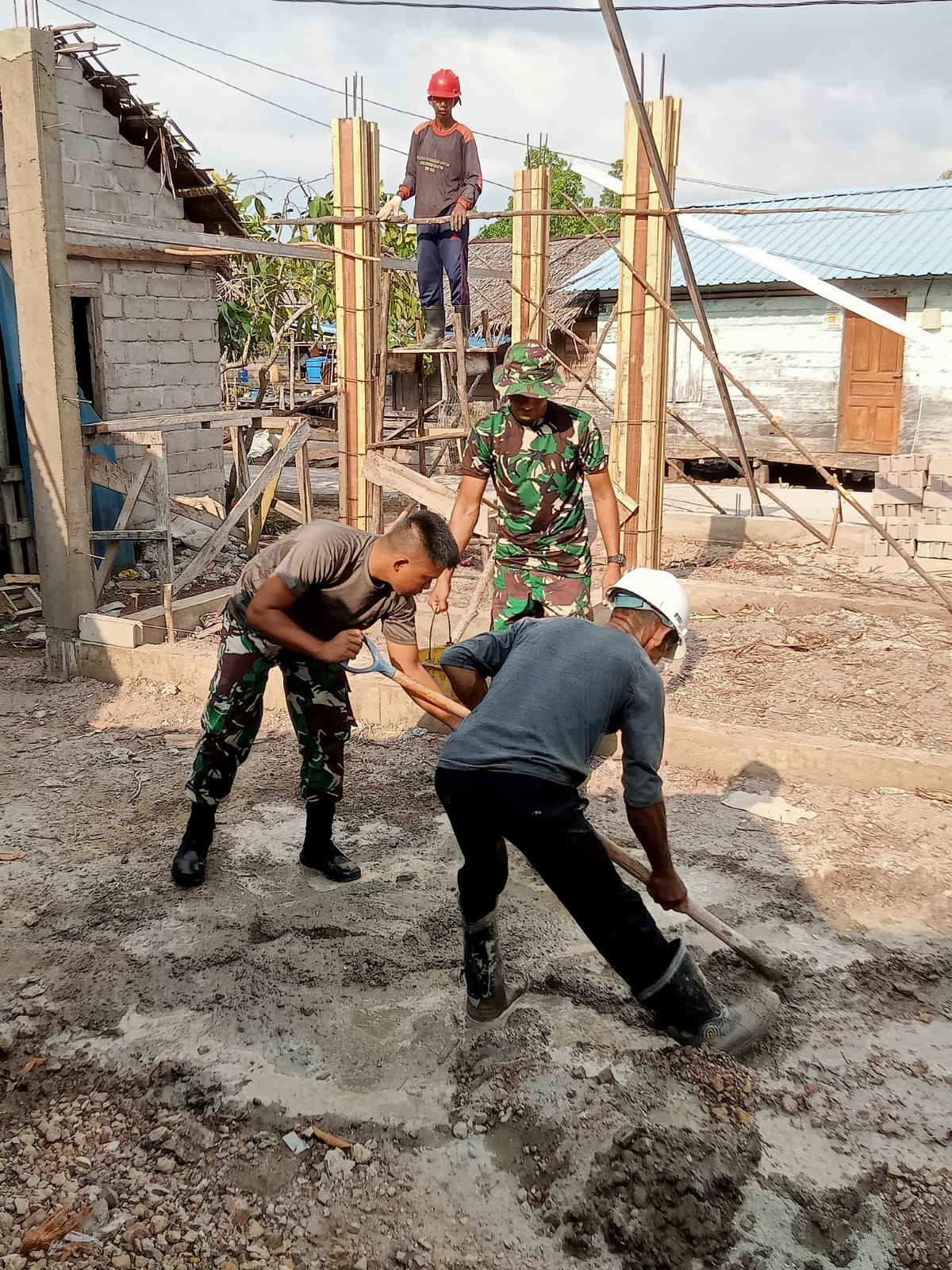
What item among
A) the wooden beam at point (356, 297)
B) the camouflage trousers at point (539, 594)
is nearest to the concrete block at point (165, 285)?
the wooden beam at point (356, 297)

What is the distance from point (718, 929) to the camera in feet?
10.9

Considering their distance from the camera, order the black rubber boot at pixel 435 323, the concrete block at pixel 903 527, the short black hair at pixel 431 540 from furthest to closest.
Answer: the concrete block at pixel 903 527 < the black rubber boot at pixel 435 323 < the short black hair at pixel 431 540

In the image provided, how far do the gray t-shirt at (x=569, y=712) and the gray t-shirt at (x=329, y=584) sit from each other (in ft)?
3.67

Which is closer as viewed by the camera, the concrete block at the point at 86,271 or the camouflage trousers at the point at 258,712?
the camouflage trousers at the point at 258,712

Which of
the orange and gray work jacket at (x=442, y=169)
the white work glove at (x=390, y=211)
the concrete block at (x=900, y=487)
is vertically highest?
the orange and gray work jacket at (x=442, y=169)

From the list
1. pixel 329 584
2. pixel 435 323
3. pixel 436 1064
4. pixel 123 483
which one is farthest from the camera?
pixel 123 483

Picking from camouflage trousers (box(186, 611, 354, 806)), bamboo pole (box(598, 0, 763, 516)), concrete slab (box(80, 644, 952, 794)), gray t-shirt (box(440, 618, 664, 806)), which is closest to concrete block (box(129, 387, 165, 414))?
concrete slab (box(80, 644, 952, 794))

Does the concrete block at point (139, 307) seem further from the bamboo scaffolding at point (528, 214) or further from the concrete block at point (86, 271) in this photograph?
the bamboo scaffolding at point (528, 214)

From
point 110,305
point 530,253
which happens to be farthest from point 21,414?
point 530,253

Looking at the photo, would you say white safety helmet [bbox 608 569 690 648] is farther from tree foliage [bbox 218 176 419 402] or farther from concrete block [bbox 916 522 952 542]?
tree foliage [bbox 218 176 419 402]

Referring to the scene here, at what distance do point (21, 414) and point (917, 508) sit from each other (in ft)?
25.4

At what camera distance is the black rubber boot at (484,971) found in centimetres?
313

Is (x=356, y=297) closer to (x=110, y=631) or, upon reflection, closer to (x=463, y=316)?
(x=463, y=316)

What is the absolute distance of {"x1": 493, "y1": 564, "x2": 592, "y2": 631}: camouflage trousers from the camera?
4.78 m
